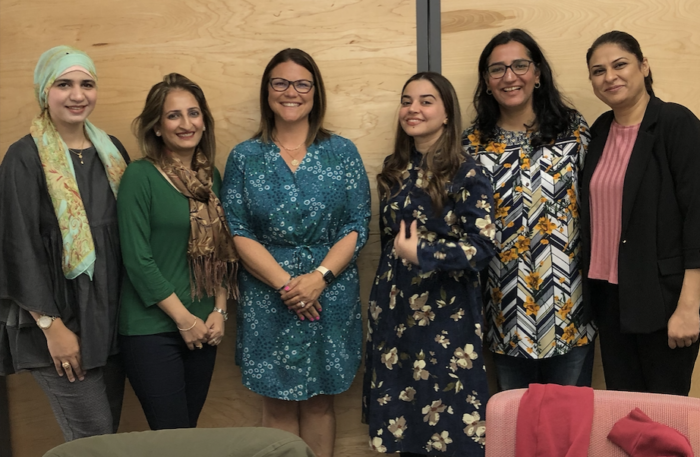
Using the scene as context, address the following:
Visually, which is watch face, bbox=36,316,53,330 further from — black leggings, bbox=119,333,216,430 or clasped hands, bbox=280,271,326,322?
clasped hands, bbox=280,271,326,322

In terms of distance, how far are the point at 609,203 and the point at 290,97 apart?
114 cm

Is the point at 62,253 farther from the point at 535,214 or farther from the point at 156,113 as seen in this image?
the point at 535,214

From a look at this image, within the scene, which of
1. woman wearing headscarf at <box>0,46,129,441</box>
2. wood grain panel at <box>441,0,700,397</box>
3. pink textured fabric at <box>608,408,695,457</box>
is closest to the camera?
pink textured fabric at <box>608,408,695,457</box>

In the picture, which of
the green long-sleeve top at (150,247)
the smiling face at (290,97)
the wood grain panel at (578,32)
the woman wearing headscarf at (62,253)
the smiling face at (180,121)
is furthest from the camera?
the wood grain panel at (578,32)

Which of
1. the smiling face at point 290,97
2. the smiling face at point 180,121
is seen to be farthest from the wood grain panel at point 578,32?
Answer: the smiling face at point 180,121

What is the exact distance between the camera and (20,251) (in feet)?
6.04

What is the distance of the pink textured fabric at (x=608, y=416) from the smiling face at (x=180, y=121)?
1.32 metres

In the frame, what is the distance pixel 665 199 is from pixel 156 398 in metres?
1.73

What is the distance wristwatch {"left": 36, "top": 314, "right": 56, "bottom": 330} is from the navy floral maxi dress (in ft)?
3.46

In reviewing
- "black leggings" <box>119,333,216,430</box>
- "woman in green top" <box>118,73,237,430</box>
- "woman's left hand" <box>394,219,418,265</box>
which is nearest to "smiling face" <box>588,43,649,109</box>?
"woman's left hand" <box>394,219,418,265</box>

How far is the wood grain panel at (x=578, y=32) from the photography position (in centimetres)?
236

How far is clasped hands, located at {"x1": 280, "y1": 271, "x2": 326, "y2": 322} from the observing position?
2.11 metres

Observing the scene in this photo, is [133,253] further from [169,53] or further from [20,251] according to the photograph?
[169,53]

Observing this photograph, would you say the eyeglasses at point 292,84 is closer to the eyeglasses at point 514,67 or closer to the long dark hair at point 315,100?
the long dark hair at point 315,100
